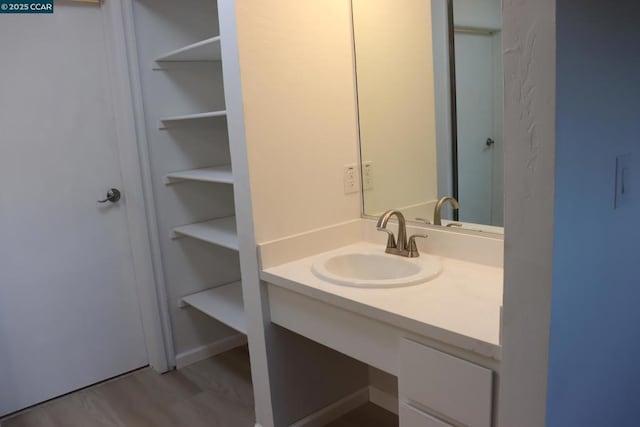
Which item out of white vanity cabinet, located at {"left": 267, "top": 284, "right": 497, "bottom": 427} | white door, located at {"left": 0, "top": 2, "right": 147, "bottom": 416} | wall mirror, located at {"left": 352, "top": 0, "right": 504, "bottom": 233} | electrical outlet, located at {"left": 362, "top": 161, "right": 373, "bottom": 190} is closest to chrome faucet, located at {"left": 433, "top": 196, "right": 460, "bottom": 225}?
wall mirror, located at {"left": 352, "top": 0, "right": 504, "bottom": 233}

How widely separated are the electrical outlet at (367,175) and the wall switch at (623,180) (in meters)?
1.12

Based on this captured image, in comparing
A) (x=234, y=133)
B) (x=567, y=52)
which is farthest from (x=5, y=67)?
(x=567, y=52)

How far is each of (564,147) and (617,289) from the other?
0.48m

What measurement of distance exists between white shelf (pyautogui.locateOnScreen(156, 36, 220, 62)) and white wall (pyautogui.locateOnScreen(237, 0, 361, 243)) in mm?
409

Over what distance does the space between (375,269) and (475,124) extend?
2.12ft

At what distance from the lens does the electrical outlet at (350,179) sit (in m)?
2.16

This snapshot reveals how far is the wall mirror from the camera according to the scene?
1.76 metres

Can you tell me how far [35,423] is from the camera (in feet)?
7.91

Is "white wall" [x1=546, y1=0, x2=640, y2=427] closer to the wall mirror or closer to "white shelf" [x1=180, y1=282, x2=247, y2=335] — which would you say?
the wall mirror

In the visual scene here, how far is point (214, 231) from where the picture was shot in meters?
2.65

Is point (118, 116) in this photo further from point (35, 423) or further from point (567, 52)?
point (567, 52)

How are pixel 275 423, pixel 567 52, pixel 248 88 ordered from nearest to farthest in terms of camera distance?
pixel 567 52 → pixel 248 88 → pixel 275 423

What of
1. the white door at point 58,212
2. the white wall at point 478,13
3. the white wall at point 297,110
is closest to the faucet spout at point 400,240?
the white wall at point 297,110

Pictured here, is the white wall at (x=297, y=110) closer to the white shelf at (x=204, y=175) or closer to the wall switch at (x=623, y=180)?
the white shelf at (x=204, y=175)
